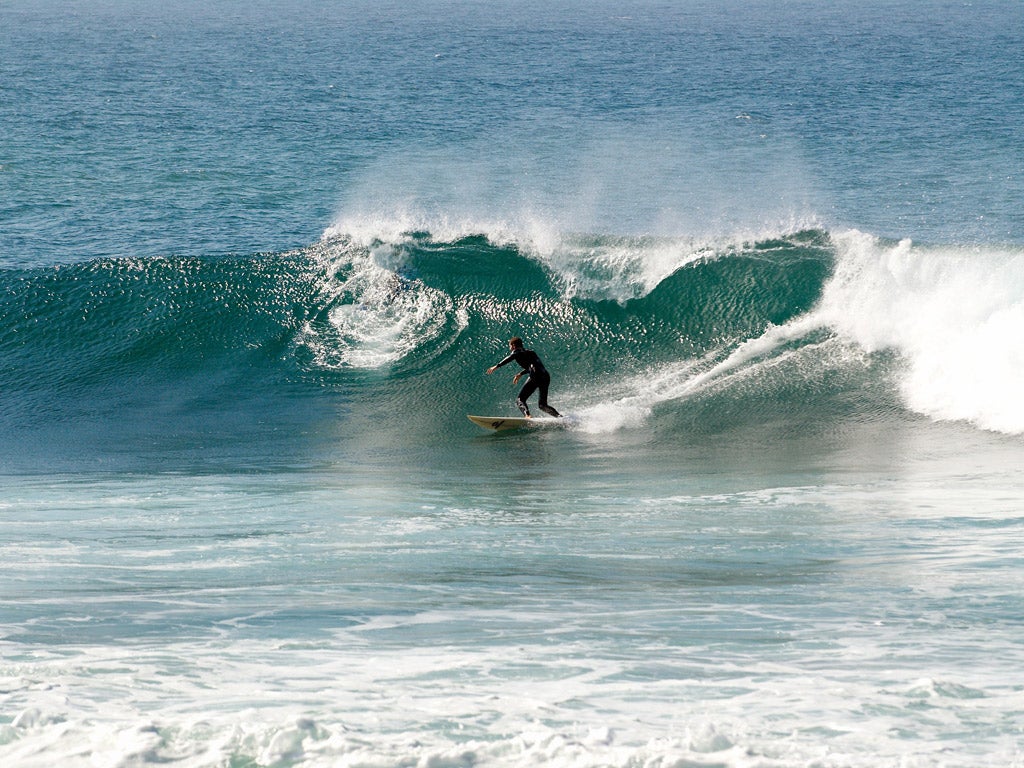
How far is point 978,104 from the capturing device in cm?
4512

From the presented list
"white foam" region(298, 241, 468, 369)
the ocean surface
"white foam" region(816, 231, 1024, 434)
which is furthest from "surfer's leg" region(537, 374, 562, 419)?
"white foam" region(816, 231, 1024, 434)

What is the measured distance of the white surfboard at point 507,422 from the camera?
42.3 ft

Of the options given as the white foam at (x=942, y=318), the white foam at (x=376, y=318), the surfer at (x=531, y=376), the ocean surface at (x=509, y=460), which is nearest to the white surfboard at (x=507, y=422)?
the surfer at (x=531, y=376)

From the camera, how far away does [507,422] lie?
43.0ft

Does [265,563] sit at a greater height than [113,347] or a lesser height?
lesser

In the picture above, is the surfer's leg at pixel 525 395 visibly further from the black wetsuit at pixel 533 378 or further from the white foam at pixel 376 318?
the white foam at pixel 376 318

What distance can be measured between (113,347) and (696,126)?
96.2 ft

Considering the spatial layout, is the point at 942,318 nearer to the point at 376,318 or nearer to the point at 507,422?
the point at 507,422

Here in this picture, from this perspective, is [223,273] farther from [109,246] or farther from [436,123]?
[436,123]

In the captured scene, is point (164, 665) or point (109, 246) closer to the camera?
point (164, 665)

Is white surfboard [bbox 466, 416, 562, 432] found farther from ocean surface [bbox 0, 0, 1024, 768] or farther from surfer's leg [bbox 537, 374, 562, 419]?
ocean surface [bbox 0, 0, 1024, 768]

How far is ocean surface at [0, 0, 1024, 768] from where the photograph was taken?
547 cm

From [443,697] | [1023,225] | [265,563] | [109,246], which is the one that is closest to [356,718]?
[443,697]

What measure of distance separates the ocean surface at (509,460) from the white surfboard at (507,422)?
29 cm
